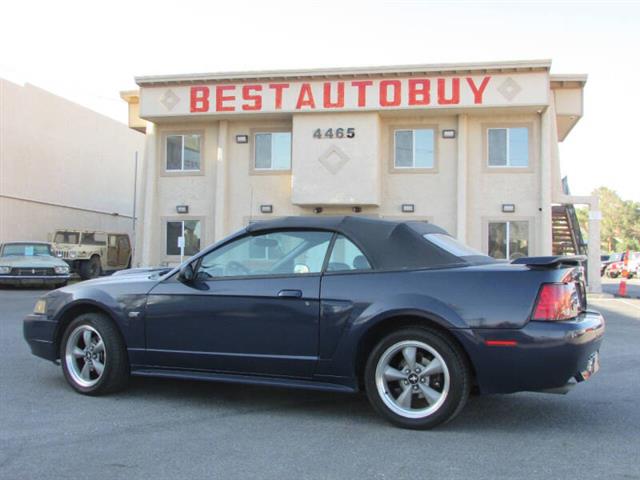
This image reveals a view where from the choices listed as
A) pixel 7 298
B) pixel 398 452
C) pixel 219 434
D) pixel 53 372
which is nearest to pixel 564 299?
pixel 398 452

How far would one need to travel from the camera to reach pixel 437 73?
2012 centimetres

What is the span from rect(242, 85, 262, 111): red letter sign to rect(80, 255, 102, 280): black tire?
777 centimetres

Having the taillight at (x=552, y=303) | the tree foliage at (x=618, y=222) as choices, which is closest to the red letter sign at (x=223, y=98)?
the taillight at (x=552, y=303)

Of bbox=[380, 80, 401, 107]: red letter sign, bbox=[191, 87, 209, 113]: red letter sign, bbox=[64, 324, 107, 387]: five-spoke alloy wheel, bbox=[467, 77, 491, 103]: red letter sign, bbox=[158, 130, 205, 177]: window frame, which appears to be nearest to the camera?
bbox=[64, 324, 107, 387]: five-spoke alloy wheel

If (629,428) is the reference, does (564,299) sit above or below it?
above

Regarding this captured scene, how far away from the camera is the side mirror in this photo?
540cm

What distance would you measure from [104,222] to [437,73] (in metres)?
21.1

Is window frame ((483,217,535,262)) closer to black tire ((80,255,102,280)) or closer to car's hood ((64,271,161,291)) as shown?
black tire ((80,255,102,280))

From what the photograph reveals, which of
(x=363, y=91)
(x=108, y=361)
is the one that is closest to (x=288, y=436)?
(x=108, y=361)

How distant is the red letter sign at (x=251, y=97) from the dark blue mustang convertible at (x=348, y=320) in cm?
1602

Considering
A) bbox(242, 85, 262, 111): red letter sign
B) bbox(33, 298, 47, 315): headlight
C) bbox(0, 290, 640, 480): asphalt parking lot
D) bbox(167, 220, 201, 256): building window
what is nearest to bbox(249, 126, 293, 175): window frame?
bbox(242, 85, 262, 111): red letter sign

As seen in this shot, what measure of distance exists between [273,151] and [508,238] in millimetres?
8208

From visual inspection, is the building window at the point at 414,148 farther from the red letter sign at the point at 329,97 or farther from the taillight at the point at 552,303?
the taillight at the point at 552,303

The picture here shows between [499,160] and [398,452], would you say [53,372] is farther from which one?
[499,160]
